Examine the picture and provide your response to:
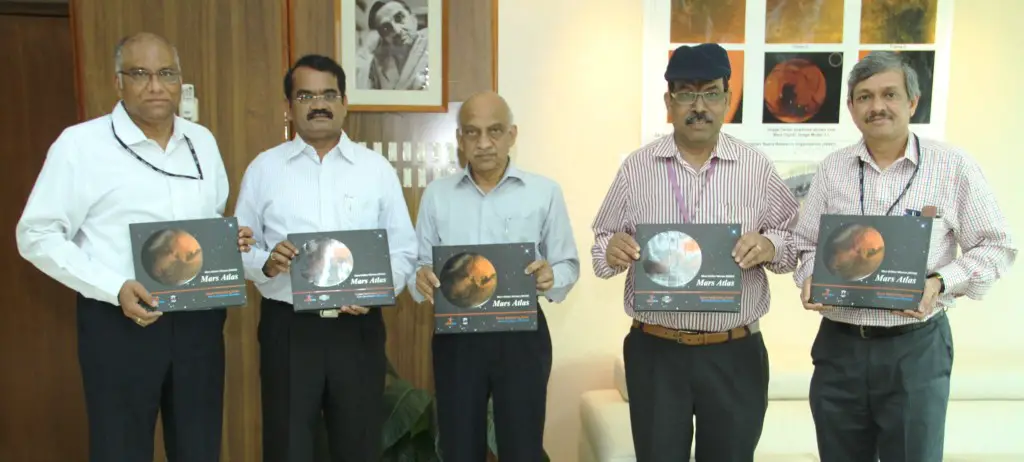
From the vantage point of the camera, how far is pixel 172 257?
2.00m

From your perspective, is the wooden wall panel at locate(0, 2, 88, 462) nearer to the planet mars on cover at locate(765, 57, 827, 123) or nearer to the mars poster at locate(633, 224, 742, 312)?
the mars poster at locate(633, 224, 742, 312)

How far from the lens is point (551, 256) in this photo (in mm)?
2436

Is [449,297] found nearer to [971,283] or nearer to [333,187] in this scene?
[333,187]

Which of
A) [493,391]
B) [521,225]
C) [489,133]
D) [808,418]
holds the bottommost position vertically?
[808,418]

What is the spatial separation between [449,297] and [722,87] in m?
1.13

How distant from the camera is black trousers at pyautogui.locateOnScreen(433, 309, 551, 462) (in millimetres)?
2297

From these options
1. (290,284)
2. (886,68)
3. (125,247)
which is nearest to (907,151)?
(886,68)

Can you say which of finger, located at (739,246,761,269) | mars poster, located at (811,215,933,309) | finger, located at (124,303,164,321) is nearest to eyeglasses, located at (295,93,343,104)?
finger, located at (124,303,164,321)

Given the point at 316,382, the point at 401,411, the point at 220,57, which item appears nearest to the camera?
the point at 316,382

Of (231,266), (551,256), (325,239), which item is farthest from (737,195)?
(231,266)

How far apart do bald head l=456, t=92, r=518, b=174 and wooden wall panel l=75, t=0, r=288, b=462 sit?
1424mm

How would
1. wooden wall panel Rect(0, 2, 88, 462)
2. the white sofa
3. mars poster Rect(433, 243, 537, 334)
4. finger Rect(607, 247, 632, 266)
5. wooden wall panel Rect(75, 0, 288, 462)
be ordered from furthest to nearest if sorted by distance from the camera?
1. wooden wall panel Rect(0, 2, 88, 462)
2. wooden wall panel Rect(75, 0, 288, 462)
3. the white sofa
4. mars poster Rect(433, 243, 537, 334)
5. finger Rect(607, 247, 632, 266)

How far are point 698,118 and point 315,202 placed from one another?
1.37 meters

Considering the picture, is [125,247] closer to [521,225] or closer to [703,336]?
[521,225]
